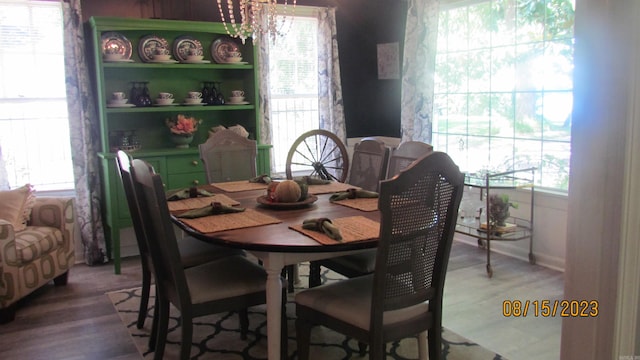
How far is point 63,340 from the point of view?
2.93 m

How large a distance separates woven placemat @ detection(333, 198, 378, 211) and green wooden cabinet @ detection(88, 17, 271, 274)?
182cm

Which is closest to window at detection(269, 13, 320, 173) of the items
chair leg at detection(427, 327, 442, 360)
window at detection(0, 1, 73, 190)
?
window at detection(0, 1, 73, 190)

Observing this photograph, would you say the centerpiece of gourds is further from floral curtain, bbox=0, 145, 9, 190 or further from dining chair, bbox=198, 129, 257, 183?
floral curtain, bbox=0, 145, 9, 190

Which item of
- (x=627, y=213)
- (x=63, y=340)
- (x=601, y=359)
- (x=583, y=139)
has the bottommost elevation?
(x=63, y=340)

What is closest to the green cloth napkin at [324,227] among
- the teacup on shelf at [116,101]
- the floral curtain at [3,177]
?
the teacup on shelf at [116,101]

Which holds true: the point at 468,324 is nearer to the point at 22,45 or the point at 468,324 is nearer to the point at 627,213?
the point at 627,213

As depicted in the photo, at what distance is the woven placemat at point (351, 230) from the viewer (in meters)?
2.11

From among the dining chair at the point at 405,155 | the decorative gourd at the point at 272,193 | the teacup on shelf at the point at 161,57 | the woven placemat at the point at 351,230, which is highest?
the teacup on shelf at the point at 161,57

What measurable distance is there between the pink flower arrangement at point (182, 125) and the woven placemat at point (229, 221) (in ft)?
6.61

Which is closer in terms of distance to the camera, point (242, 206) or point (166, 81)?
point (242, 206)

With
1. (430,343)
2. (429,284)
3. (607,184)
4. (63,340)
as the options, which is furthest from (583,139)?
(63,340)

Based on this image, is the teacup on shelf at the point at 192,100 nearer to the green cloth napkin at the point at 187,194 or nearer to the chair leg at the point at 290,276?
the green cloth napkin at the point at 187,194

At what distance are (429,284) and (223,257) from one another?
4.05ft

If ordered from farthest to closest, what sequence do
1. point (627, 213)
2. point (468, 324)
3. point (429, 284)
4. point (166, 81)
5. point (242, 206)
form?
point (166, 81) < point (468, 324) < point (242, 206) < point (429, 284) < point (627, 213)
